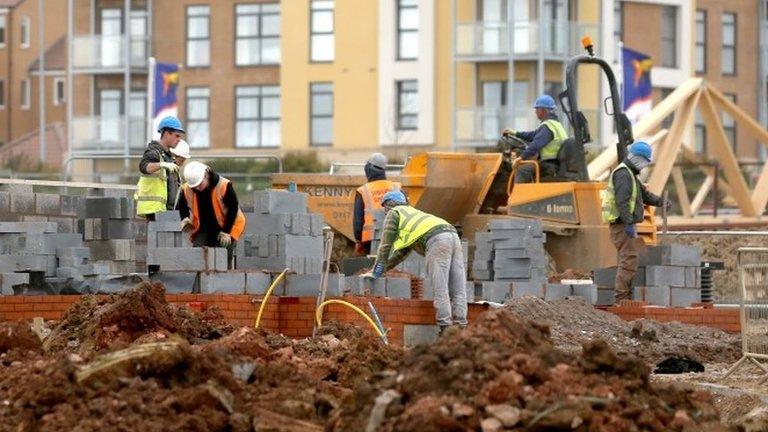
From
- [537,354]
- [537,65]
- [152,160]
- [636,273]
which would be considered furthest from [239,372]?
[537,65]

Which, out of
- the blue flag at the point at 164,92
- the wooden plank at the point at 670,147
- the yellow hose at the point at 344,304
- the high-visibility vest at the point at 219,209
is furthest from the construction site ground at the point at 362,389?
the blue flag at the point at 164,92

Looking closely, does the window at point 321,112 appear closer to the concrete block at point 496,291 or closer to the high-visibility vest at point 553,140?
the high-visibility vest at point 553,140

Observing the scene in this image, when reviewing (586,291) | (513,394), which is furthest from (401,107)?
(513,394)

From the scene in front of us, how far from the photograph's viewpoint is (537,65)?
5062 centimetres

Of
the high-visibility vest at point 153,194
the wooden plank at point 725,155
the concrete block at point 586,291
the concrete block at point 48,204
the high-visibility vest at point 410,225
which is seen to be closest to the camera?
the high-visibility vest at point 410,225

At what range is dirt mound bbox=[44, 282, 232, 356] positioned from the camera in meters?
14.0

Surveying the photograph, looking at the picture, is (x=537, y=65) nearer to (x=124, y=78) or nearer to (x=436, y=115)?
(x=436, y=115)

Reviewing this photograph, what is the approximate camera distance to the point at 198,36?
182ft

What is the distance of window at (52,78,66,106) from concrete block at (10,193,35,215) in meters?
52.3

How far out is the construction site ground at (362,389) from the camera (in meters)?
9.84

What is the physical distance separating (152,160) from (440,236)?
9.75ft

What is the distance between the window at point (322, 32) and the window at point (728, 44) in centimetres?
1291

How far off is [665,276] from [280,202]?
4.49m

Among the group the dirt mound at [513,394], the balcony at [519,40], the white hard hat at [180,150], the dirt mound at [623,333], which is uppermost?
the balcony at [519,40]
